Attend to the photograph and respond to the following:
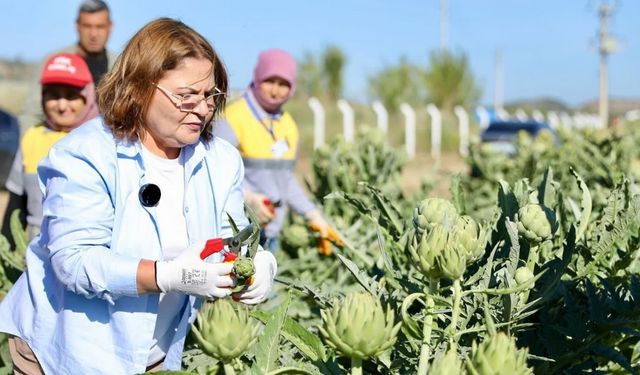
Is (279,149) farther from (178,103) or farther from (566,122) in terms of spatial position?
(566,122)

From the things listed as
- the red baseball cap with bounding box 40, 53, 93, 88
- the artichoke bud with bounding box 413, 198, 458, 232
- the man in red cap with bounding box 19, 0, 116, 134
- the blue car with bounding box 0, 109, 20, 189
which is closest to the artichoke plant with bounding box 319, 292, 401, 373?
the artichoke bud with bounding box 413, 198, 458, 232

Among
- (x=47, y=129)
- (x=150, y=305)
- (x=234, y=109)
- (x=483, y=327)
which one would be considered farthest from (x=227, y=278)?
(x=234, y=109)

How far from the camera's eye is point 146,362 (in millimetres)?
1801

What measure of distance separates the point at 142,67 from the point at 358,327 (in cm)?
82

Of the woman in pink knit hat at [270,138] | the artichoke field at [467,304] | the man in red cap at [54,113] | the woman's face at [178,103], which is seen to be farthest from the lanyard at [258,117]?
the woman's face at [178,103]

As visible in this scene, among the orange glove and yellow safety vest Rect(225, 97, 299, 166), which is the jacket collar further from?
yellow safety vest Rect(225, 97, 299, 166)

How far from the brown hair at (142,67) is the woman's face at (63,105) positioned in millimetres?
1183

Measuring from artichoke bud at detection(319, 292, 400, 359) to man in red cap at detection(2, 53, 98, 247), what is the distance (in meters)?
1.98

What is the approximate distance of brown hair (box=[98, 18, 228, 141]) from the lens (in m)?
1.76

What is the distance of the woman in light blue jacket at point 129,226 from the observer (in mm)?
1670

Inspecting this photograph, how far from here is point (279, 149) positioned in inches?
141

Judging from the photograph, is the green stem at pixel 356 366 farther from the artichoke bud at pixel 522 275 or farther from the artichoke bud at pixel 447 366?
the artichoke bud at pixel 522 275

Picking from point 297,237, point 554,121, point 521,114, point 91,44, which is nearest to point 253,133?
point 297,237

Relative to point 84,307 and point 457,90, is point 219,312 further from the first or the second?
point 457,90
